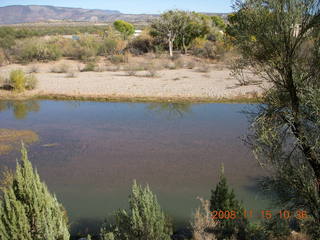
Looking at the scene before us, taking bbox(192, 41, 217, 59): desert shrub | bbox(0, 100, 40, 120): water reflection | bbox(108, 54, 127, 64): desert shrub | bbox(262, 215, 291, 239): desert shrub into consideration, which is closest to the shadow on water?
bbox(262, 215, 291, 239): desert shrub

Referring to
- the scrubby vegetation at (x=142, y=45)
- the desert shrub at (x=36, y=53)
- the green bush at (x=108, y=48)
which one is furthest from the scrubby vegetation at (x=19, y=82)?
the green bush at (x=108, y=48)

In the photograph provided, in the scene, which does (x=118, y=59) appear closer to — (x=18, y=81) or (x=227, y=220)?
(x=18, y=81)

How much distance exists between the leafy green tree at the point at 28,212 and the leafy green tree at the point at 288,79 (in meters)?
3.33

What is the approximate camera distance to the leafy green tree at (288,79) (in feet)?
17.0

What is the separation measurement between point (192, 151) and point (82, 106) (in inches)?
363

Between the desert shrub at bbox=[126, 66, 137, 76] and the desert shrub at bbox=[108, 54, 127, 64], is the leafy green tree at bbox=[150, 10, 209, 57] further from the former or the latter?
the desert shrub at bbox=[126, 66, 137, 76]

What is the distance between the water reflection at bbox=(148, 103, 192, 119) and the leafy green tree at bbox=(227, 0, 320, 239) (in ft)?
35.9

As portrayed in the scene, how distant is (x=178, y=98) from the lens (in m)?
19.5

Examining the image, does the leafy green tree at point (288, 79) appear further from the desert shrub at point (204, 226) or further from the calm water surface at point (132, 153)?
the calm water surface at point (132, 153)

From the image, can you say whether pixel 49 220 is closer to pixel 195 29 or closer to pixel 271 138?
pixel 271 138

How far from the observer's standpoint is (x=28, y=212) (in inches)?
199

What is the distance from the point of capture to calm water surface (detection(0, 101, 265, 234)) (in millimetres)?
8875

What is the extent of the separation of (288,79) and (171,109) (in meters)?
12.7

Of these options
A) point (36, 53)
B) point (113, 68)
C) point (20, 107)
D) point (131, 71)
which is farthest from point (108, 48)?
point (20, 107)
